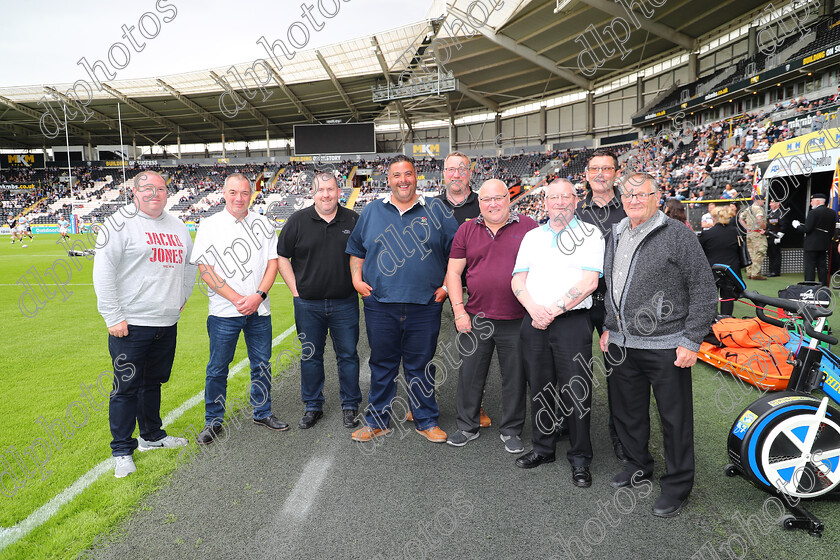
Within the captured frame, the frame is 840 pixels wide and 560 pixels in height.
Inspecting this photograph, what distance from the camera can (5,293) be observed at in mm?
10352

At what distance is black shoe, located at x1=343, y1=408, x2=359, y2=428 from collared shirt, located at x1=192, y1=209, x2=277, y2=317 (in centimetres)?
103

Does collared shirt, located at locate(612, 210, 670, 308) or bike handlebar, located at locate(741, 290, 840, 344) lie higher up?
collared shirt, located at locate(612, 210, 670, 308)

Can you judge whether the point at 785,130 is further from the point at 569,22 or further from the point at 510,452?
the point at 510,452

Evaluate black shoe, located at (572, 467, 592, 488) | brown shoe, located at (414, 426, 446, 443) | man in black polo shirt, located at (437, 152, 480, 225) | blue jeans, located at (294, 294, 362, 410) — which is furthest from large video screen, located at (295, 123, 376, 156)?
black shoe, located at (572, 467, 592, 488)

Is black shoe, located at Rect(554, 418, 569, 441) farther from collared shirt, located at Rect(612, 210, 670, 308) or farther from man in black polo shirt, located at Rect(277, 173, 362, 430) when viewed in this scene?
man in black polo shirt, located at Rect(277, 173, 362, 430)

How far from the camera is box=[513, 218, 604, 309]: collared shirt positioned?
2.91 m

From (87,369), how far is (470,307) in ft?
14.6

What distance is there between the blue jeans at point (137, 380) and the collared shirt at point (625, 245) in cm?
297

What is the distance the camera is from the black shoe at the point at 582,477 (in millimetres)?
2895

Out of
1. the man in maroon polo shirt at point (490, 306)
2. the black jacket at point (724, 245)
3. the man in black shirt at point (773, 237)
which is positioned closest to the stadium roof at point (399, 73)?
the man in black shirt at point (773, 237)

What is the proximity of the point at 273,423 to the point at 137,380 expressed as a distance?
1.04 meters

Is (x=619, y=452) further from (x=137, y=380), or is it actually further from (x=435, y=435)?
(x=137, y=380)

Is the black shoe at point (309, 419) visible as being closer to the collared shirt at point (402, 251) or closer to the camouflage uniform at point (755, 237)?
the collared shirt at point (402, 251)

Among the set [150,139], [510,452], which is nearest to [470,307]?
[510,452]
